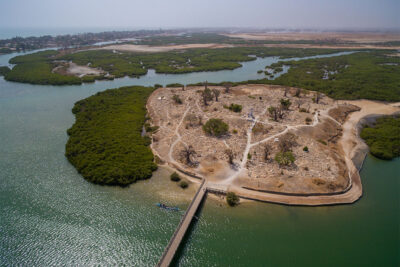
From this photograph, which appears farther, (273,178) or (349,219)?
(273,178)

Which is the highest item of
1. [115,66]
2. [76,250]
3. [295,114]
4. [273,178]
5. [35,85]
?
[115,66]

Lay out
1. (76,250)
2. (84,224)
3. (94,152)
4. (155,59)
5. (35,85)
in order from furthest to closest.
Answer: (155,59)
(35,85)
(94,152)
(84,224)
(76,250)

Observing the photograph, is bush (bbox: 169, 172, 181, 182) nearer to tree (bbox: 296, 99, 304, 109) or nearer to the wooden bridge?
the wooden bridge

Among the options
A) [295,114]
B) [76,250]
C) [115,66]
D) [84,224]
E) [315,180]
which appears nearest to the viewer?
[76,250]

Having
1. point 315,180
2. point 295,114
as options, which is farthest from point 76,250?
point 295,114

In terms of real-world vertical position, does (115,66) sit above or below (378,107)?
Answer: above

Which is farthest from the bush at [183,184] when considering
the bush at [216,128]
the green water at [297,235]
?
the bush at [216,128]

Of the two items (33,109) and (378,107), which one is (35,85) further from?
(378,107)

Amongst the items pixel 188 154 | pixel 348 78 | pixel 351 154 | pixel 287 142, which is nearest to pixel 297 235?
pixel 287 142

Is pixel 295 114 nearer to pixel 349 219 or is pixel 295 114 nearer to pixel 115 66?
pixel 349 219
